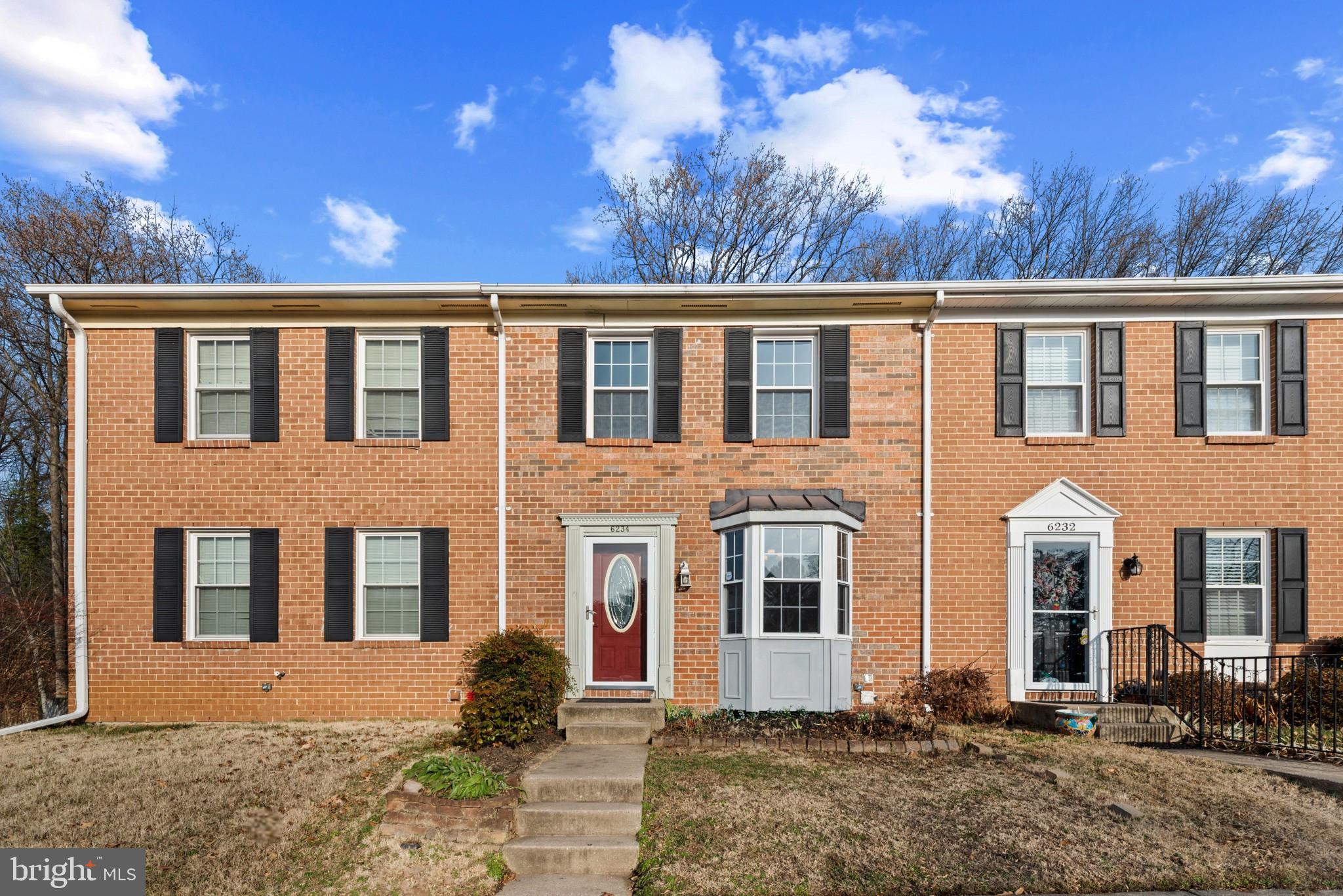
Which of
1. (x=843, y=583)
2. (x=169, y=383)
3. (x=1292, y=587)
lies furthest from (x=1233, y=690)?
(x=169, y=383)

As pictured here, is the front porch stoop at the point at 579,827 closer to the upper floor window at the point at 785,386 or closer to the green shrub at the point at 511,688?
the green shrub at the point at 511,688

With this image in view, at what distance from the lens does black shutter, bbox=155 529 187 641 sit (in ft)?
33.7

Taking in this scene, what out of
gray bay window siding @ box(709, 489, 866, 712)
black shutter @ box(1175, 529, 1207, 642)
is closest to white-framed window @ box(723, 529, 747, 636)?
gray bay window siding @ box(709, 489, 866, 712)

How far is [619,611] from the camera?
1031 centimetres

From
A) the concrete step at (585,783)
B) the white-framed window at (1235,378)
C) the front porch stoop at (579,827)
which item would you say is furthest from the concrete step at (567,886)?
the white-framed window at (1235,378)

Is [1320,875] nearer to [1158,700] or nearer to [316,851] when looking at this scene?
[1158,700]

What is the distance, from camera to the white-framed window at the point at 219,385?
1058cm

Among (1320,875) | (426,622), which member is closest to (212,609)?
(426,622)

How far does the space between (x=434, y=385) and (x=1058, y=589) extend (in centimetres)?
835

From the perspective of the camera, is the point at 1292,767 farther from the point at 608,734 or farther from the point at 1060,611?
the point at 608,734

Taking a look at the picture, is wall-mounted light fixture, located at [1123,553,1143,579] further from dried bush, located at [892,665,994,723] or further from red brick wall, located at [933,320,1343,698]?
→ dried bush, located at [892,665,994,723]

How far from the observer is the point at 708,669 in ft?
33.2

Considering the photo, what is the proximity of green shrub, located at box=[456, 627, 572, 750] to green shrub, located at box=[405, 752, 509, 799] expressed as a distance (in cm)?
106

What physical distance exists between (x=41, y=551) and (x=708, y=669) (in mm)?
14871
